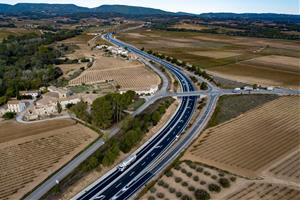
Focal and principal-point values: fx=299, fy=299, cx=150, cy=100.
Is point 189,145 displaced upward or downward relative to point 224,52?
downward

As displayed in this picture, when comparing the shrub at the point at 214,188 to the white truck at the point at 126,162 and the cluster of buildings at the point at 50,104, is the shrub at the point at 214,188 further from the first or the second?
the cluster of buildings at the point at 50,104

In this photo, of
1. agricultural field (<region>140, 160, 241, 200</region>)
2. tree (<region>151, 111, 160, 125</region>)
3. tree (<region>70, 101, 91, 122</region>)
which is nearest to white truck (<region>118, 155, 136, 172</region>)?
agricultural field (<region>140, 160, 241, 200</region>)

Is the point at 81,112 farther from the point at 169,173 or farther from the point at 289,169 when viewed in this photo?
the point at 289,169

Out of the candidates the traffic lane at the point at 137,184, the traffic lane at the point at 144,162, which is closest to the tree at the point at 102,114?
the traffic lane at the point at 144,162

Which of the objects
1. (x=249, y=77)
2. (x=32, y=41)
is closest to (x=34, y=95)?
(x=249, y=77)

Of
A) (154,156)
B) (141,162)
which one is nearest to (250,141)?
(154,156)

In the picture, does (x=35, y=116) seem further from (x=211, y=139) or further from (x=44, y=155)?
(x=211, y=139)
